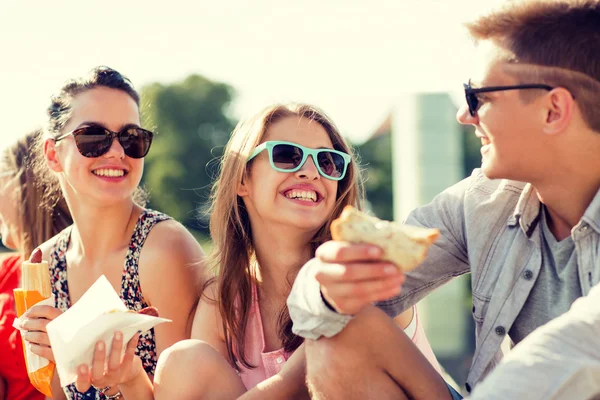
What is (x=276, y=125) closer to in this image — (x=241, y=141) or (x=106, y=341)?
(x=241, y=141)

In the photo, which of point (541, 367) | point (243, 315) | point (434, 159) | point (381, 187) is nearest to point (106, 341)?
point (243, 315)

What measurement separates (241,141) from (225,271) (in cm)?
65

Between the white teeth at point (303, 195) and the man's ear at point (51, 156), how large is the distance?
4.53ft

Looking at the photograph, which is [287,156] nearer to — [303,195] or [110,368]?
[303,195]

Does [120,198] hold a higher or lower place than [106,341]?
higher

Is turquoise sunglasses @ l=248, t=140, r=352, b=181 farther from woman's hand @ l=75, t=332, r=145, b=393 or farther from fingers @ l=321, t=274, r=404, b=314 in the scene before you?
fingers @ l=321, t=274, r=404, b=314

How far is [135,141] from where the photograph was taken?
12.8 feet

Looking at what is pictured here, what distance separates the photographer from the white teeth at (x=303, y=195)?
3461 millimetres

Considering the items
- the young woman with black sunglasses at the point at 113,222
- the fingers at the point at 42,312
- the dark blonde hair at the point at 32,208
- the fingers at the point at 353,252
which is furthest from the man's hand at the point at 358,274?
the dark blonde hair at the point at 32,208

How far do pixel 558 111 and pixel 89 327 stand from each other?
188 centimetres

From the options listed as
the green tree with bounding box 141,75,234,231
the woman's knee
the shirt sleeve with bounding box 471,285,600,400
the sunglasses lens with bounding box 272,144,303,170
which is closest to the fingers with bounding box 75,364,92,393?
the woman's knee

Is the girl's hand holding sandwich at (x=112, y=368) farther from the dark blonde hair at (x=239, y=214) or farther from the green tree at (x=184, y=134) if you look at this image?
the green tree at (x=184, y=134)

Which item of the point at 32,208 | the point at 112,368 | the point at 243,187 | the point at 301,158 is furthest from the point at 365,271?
the point at 32,208

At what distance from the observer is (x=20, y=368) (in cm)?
402
